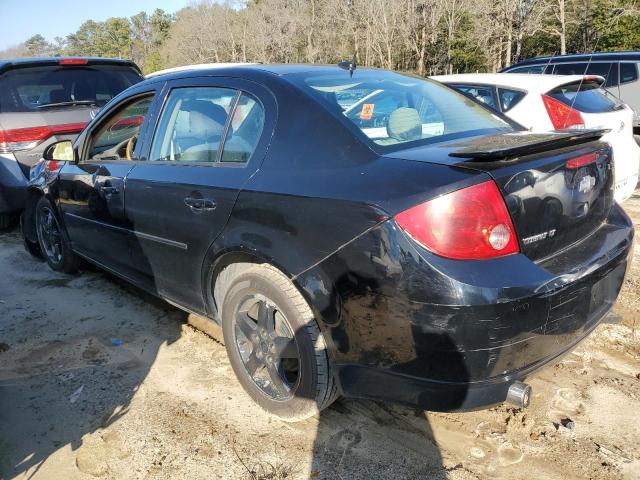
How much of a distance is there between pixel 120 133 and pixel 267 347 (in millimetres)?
2351

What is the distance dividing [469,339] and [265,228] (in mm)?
993

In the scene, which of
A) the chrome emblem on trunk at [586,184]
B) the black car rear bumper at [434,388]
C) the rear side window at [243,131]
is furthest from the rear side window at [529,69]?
the black car rear bumper at [434,388]

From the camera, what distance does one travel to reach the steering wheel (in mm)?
3438

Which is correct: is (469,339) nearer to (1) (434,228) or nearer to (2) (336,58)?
(1) (434,228)

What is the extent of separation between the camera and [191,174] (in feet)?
9.14

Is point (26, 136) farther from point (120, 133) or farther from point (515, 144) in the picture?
point (515, 144)

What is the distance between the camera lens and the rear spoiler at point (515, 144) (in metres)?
1.93

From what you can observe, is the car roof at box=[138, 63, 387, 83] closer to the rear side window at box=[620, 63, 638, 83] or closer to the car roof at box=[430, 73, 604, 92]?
the car roof at box=[430, 73, 604, 92]

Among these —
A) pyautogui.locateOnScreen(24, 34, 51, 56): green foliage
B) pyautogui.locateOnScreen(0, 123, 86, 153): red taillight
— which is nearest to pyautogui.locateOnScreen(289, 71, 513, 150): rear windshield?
pyautogui.locateOnScreen(0, 123, 86, 153): red taillight

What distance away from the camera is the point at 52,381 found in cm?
295

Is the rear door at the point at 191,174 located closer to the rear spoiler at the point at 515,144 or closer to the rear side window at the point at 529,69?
the rear spoiler at the point at 515,144

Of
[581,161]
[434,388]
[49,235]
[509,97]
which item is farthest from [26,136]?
[581,161]

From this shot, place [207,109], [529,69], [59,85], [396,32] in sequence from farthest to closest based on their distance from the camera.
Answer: [396,32] < [529,69] < [59,85] < [207,109]

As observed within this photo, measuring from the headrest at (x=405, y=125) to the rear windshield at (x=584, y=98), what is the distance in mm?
3264
